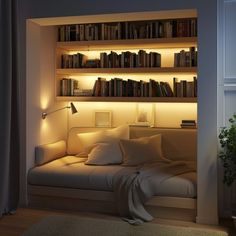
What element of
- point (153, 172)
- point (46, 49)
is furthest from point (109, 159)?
point (46, 49)

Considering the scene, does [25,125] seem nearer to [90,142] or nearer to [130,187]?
[90,142]

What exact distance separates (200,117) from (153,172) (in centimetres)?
79

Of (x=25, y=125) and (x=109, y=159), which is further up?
(x=25, y=125)

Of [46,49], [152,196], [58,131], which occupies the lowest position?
[152,196]

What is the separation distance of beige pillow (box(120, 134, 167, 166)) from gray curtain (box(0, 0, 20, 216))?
134 cm

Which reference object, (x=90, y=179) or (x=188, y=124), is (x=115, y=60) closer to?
(x=188, y=124)

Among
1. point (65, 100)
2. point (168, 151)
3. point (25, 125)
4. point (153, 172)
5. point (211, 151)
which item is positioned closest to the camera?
point (211, 151)

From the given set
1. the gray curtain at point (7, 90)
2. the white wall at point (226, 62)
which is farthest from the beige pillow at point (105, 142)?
the white wall at point (226, 62)

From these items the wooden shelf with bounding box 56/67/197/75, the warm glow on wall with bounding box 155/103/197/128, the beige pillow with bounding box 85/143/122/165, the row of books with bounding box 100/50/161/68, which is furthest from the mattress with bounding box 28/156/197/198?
the row of books with bounding box 100/50/161/68

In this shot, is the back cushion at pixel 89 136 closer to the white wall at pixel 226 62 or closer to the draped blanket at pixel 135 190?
the draped blanket at pixel 135 190

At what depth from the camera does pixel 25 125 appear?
13.6 ft

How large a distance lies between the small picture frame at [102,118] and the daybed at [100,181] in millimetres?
435

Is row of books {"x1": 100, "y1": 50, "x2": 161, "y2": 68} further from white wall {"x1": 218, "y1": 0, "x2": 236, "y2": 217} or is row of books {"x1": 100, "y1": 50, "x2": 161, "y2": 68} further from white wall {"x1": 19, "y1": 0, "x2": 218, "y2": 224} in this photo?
white wall {"x1": 218, "y1": 0, "x2": 236, "y2": 217}

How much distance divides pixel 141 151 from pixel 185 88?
99 centimetres
